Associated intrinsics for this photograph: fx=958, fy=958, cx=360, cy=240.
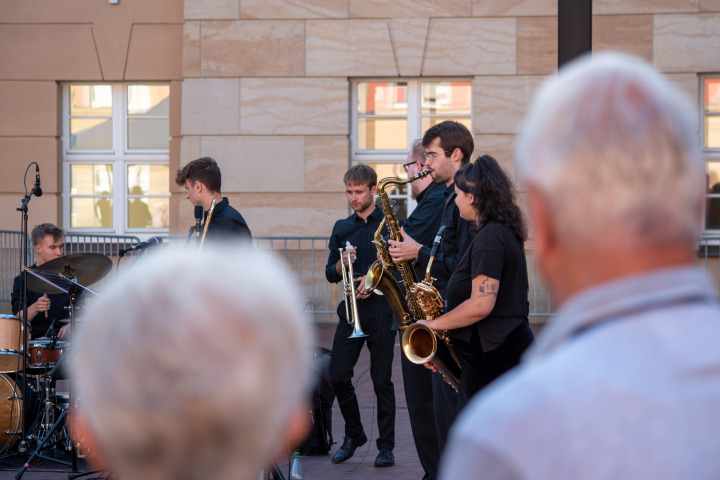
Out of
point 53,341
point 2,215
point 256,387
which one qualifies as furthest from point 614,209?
point 2,215

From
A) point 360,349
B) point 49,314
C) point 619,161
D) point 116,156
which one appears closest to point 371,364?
point 360,349

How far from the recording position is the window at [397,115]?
38.1ft

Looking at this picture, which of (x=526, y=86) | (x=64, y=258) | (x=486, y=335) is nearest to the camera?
(x=486, y=335)

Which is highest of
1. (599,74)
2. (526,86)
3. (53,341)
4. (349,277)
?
(526,86)

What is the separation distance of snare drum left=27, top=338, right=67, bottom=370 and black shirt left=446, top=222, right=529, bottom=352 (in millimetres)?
3850

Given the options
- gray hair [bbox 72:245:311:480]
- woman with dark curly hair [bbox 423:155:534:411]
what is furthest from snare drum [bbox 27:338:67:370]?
gray hair [bbox 72:245:311:480]

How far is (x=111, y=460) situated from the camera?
1.25 meters

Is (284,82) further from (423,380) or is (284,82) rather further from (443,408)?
(443,408)

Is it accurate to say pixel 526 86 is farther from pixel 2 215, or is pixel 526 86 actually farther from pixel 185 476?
pixel 185 476

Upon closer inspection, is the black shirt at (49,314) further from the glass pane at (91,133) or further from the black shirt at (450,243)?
the glass pane at (91,133)

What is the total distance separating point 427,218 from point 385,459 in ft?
6.28

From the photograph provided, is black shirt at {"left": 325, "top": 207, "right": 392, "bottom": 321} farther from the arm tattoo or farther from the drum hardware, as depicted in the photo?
the arm tattoo

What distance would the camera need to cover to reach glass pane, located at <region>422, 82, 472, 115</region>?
11.6 meters

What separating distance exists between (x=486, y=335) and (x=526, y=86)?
716 cm
